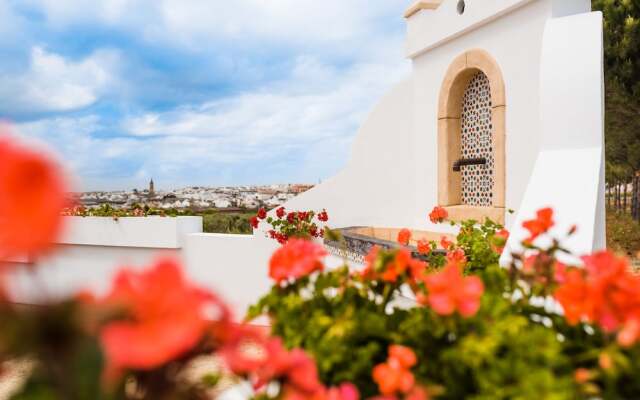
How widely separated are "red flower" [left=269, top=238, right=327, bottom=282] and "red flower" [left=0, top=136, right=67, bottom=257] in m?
0.78

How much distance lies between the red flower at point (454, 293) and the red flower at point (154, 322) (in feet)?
1.87

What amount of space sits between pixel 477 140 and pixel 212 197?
8422 mm

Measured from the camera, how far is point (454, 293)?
961mm

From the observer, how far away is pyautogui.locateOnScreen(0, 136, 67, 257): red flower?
1.55 feet

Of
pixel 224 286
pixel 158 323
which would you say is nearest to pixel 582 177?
pixel 158 323

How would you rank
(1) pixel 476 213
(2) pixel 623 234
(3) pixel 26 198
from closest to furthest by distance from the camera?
1. (3) pixel 26 198
2. (1) pixel 476 213
3. (2) pixel 623 234

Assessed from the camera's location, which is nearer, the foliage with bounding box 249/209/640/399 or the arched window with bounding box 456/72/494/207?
the foliage with bounding box 249/209/640/399

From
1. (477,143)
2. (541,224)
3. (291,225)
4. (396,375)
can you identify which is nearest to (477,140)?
(477,143)

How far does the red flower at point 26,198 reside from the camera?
0.47 m

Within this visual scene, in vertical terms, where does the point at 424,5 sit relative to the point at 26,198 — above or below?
above

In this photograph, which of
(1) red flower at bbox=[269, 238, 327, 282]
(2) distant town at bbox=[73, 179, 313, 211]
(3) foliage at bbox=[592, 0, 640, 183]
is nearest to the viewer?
(1) red flower at bbox=[269, 238, 327, 282]

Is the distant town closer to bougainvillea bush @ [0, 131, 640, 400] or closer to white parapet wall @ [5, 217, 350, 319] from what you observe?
white parapet wall @ [5, 217, 350, 319]

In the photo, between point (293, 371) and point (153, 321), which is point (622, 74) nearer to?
point (293, 371)

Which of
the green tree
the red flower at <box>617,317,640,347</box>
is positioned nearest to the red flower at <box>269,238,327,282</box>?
the red flower at <box>617,317,640,347</box>
